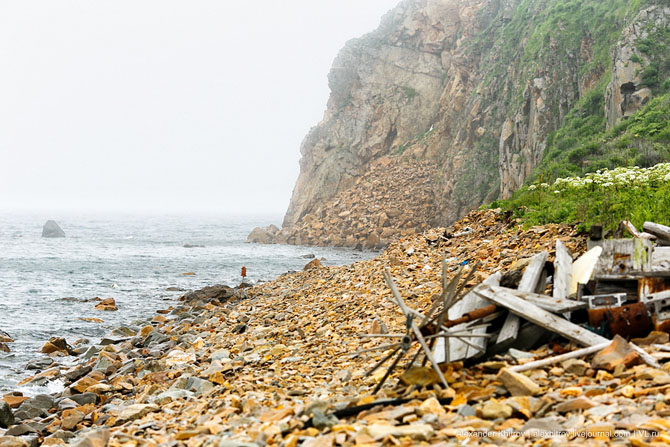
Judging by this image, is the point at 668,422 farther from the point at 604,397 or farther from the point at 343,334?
the point at 343,334

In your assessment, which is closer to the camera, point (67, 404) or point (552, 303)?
point (552, 303)

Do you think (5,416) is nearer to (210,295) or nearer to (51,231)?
(210,295)

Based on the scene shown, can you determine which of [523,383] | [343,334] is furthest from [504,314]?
[343,334]

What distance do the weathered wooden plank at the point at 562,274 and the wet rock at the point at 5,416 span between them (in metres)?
7.96

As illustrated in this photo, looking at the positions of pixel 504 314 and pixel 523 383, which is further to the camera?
pixel 504 314

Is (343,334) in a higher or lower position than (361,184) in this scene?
lower

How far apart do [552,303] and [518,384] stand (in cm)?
119

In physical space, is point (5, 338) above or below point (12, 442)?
below

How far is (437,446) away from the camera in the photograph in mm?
3213

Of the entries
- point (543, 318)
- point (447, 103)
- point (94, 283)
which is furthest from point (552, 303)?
point (447, 103)

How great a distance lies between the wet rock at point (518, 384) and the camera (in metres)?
3.87

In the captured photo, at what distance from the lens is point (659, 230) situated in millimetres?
6336

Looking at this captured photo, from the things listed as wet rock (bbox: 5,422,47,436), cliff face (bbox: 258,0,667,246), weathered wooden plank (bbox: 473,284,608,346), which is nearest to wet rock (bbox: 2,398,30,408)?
wet rock (bbox: 5,422,47,436)

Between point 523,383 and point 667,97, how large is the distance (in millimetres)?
19143
